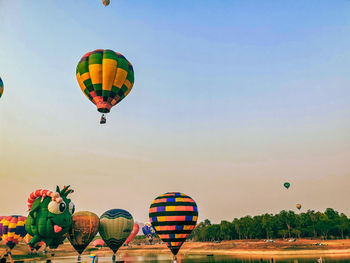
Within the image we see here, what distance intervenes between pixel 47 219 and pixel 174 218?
46.4 ft

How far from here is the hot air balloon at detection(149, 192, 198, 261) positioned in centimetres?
3244

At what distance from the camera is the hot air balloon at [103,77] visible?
1167 inches

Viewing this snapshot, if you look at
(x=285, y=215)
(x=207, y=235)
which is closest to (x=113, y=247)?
(x=285, y=215)

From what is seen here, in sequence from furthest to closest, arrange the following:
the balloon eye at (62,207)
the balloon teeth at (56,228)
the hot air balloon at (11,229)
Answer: the hot air balloon at (11,229), the balloon eye at (62,207), the balloon teeth at (56,228)

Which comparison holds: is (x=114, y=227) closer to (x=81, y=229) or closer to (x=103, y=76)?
(x=81, y=229)

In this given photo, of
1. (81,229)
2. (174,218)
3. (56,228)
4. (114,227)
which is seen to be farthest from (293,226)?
(56,228)

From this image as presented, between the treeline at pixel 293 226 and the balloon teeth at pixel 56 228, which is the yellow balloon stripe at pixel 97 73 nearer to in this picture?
the balloon teeth at pixel 56 228

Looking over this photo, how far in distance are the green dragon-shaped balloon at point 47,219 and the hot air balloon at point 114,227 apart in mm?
9384

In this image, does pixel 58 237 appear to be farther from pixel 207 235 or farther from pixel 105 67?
pixel 207 235

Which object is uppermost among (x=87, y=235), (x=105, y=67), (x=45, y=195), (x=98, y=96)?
(x=105, y=67)

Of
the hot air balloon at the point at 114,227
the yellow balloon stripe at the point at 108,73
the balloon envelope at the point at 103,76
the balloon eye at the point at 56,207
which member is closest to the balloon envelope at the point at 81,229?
the hot air balloon at the point at 114,227

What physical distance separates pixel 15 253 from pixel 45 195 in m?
77.4

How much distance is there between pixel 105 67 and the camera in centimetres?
2958

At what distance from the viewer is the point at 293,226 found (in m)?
96.9
